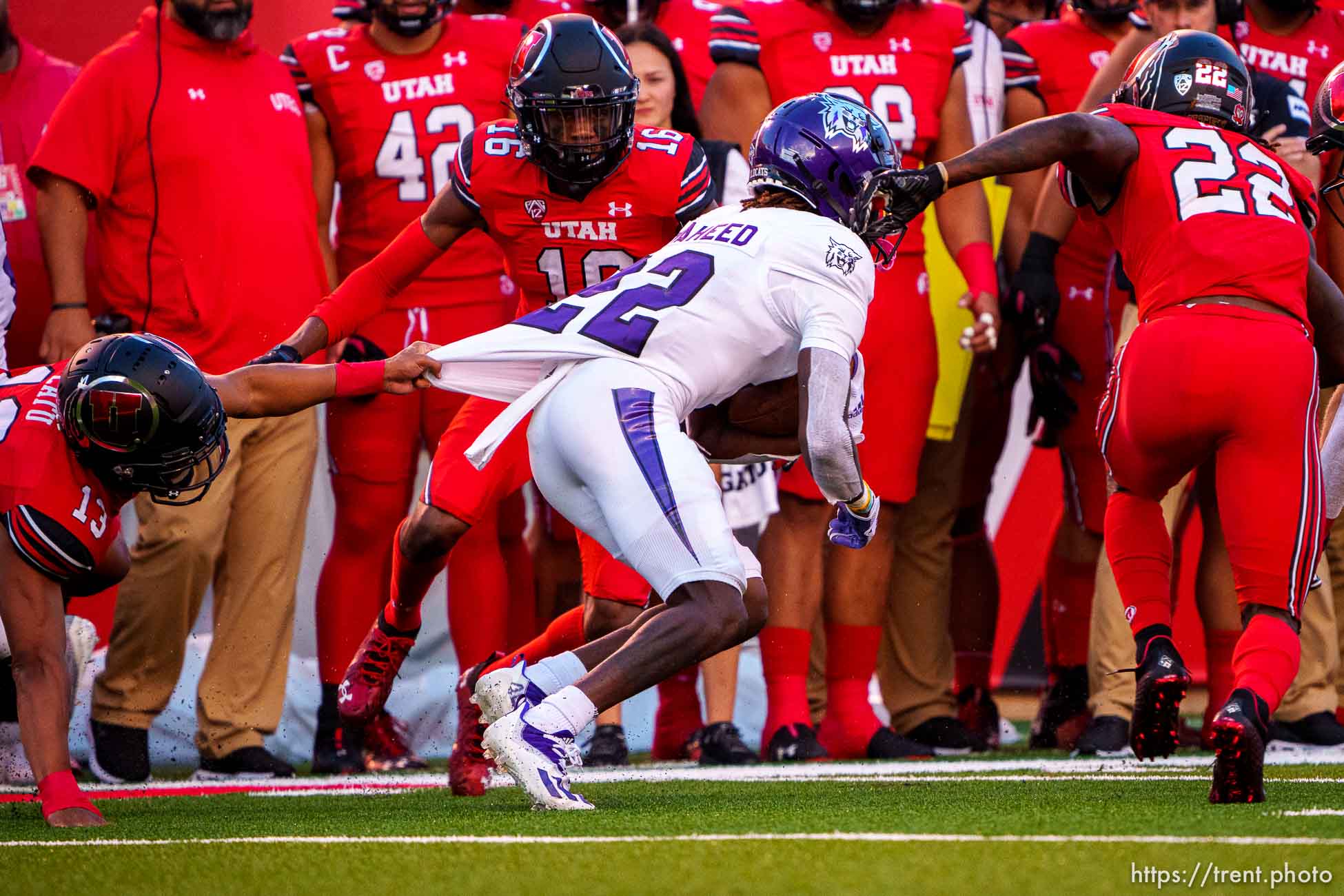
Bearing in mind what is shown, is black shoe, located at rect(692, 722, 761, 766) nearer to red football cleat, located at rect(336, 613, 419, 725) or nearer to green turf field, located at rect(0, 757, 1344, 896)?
green turf field, located at rect(0, 757, 1344, 896)

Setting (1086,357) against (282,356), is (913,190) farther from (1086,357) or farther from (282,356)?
(1086,357)

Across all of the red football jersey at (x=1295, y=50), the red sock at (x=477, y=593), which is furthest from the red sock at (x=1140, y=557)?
the red football jersey at (x=1295, y=50)

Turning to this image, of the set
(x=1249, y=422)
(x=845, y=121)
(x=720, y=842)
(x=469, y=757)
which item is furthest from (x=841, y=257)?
(x=469, y=757)

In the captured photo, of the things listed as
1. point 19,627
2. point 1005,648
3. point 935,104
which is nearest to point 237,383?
point 19,627

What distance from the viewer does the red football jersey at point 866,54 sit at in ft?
21.4

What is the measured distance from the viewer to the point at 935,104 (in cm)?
660

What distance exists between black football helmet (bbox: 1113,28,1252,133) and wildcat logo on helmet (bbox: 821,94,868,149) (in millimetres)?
831

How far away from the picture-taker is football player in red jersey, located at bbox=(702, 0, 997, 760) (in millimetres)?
6391

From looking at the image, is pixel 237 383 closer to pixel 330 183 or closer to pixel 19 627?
pixel 19 627

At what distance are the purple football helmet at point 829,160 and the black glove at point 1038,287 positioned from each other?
188 centimetres

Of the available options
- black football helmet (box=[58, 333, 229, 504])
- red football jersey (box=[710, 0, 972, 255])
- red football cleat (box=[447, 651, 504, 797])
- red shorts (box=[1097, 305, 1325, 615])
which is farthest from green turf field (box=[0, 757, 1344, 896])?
red football jersey (box=[710, 0, 972, 255])

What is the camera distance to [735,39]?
659 centimetres

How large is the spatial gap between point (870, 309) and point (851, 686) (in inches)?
49.9

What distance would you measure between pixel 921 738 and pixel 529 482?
167 cm
